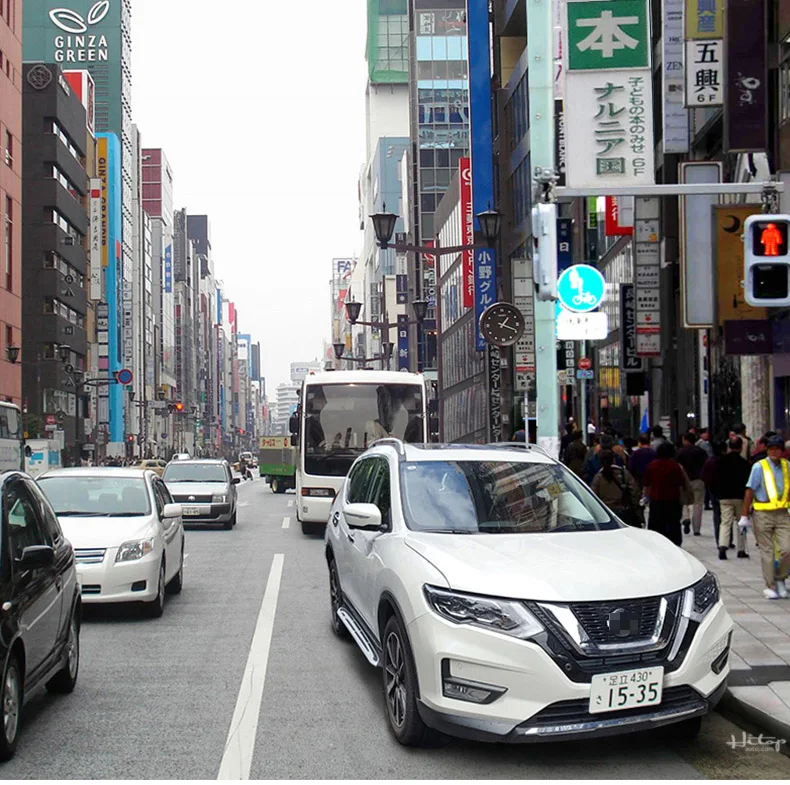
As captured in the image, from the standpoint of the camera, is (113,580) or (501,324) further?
(501,324)

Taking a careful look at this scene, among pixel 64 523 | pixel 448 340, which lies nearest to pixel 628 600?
pixel 64 523

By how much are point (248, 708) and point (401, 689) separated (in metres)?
1.37

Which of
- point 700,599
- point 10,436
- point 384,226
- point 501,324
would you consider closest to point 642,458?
point 501,324

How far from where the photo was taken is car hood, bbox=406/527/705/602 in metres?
6.24

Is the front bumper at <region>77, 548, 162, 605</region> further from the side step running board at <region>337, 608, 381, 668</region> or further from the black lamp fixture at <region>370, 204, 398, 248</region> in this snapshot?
the black lamp fixture at <region>370, 204, 398, 248</region>

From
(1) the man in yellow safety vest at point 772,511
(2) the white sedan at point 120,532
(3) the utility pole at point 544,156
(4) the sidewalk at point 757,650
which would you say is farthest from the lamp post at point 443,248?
(1) the man in yellow safety vest at point 772,511

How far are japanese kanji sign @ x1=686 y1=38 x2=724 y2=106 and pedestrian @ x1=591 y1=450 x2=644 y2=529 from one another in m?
12.9

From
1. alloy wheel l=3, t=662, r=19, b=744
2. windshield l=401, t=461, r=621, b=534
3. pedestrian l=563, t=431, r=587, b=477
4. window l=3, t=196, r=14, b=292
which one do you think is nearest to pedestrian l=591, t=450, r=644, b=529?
windshield l=401, t=461, r=621, b=534

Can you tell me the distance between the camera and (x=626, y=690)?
238 inches

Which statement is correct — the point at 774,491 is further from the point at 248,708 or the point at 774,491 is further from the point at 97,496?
the point at 97,496

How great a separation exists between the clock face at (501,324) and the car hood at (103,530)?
26.2ft

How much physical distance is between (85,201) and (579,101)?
3392 inches

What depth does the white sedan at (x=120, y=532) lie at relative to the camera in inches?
446

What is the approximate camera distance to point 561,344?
121ft
